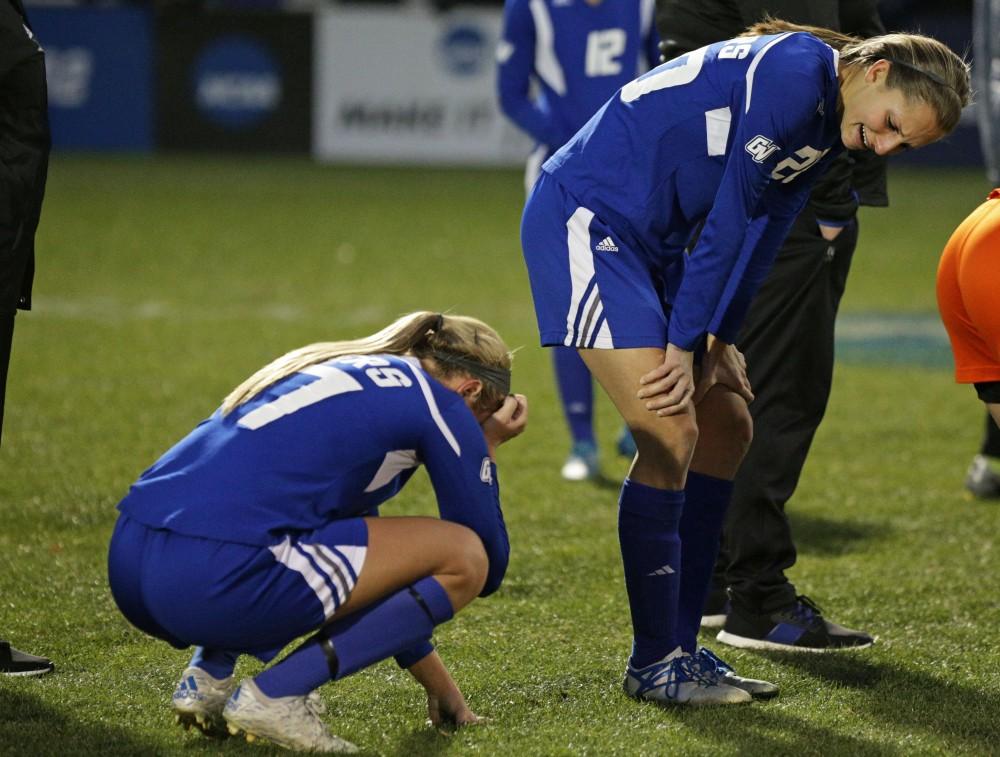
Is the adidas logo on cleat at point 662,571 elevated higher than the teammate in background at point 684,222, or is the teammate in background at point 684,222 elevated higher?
the teammate in background at point 684,222

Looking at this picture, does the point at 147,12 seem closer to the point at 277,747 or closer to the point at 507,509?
the point at 507,509

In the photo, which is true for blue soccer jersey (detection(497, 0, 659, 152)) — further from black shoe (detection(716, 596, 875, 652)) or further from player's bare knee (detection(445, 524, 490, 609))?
player's bare knee (detection(445, 524, 490, 609))

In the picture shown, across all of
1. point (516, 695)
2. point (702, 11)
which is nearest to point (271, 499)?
point (516, 695)

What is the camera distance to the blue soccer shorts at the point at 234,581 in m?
3.00

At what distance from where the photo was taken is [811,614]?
13.4 feet

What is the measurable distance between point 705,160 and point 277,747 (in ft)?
5.29

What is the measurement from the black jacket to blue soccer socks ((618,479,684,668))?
1.12 m

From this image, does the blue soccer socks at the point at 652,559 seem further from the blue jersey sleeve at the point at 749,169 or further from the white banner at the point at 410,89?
the white banner at the point at 410,89

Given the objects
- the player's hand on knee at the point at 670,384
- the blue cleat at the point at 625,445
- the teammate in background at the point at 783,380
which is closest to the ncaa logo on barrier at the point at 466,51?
the blue cleat at the point at 625,445

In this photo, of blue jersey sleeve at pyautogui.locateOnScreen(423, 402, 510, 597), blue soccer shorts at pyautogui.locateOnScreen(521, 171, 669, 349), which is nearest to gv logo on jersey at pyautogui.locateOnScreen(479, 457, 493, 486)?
blue jersey sleeve at pyautogui.locateOnScreen(423, 402, 510, 597)

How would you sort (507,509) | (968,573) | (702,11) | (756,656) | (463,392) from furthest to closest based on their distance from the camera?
(507,509)
(968,573)
(702,11)
(756,656)
(463,392)

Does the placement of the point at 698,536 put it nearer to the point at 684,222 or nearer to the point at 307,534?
the point at 684,222

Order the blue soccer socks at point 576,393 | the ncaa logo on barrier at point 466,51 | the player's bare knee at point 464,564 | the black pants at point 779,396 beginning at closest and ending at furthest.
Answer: the player's bare knee at point 464,564 → the black pants at point 779,396 → the blue soccer socks at point 576,393 → the ncaa logo on barrier at point 466,51

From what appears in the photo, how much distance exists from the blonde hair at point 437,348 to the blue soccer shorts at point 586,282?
23 centimetres
